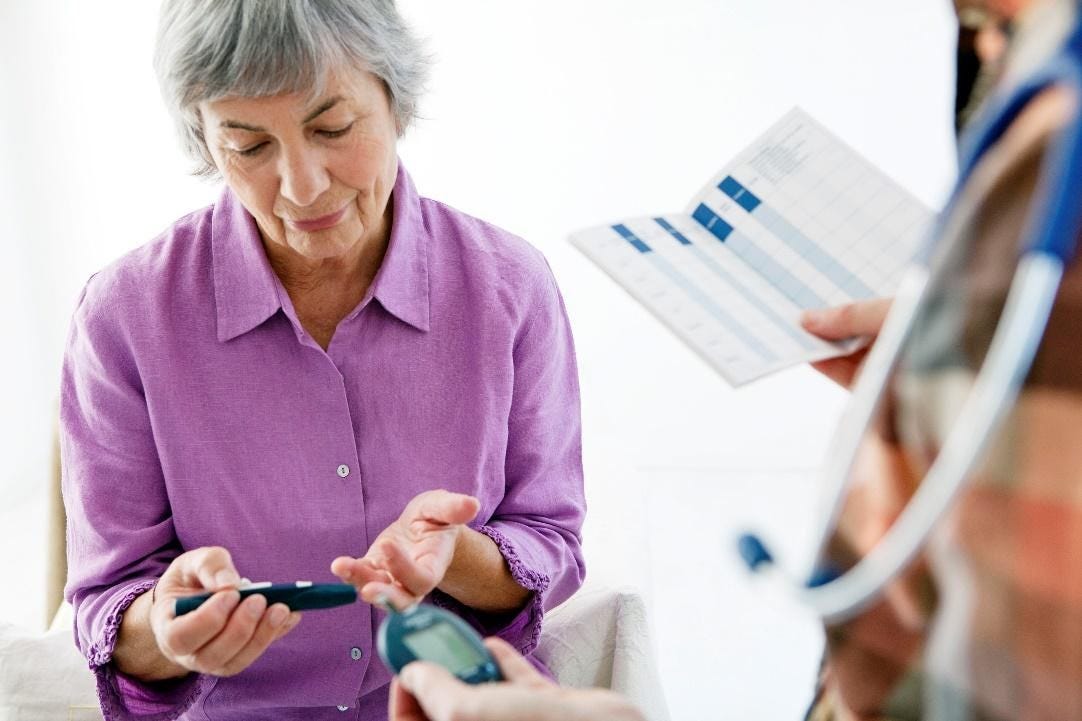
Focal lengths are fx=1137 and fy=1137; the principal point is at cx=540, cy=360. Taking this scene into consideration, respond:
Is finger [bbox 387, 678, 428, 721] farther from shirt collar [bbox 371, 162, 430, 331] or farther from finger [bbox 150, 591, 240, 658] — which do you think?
shirt collar [bbox 371, 162, 430, 331]

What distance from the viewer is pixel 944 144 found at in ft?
8.45

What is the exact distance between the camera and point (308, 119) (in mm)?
1131

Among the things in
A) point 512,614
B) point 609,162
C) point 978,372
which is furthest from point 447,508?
point 609,162

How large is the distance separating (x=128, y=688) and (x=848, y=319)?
812 millimetres

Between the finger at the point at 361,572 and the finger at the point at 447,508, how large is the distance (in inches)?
2.7

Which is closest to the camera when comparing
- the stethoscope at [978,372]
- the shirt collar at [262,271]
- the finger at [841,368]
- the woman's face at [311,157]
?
the stethoscope at [978,372]

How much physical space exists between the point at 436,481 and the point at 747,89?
161 cm

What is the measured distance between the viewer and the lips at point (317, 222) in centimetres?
118

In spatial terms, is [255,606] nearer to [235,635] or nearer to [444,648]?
[235,635]

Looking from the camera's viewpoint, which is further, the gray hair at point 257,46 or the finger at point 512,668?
the gray hair at point 257,46

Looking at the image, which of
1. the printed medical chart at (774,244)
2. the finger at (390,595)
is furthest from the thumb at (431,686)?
the printed medical chart at (774,244)

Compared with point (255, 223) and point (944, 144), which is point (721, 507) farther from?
point (255, 223)

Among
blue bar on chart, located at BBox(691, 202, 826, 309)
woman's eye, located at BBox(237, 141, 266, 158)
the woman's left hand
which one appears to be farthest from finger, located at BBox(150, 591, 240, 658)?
blue bar on chart, located at BBox(691, 202, 826, 309)

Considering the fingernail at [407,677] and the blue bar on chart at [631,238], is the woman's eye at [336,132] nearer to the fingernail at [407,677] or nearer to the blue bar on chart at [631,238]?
the blue bar on chart at [631,238]
